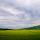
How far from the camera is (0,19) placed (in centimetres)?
77

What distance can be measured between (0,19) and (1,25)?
0.15ft

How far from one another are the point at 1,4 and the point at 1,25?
0.16 metres

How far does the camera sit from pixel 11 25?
755mm

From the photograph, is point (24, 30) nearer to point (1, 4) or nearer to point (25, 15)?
point (25, 15)

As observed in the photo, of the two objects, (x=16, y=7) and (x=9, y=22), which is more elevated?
(x=16, y=7)

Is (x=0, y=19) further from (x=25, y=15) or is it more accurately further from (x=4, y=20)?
(x=25, y=15)

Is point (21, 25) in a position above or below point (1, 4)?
below

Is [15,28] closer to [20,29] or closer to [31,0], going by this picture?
[20,29]

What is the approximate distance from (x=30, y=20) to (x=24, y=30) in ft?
0.28

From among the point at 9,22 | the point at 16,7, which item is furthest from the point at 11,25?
the point at 16,7

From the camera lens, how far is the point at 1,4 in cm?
78

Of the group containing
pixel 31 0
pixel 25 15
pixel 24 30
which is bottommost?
pixel 24 30

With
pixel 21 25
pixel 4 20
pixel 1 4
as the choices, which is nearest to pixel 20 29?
pixel 21 25

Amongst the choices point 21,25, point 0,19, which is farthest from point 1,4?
point 21,25
